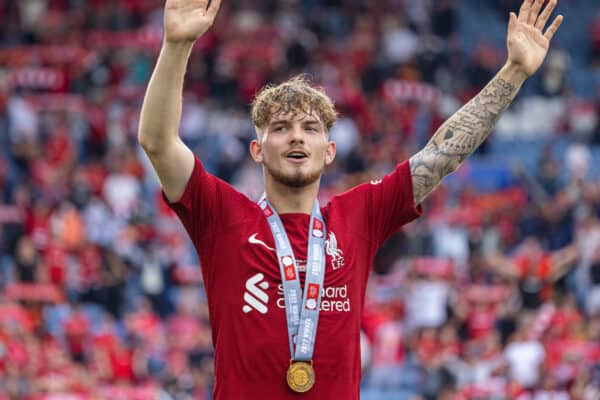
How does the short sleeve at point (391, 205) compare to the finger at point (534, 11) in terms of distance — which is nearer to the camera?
the short sleeve at point (391, 205)

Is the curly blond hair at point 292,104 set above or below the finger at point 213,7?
below

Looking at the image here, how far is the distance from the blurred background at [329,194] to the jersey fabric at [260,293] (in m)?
7.71

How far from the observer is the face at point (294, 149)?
4965 mm

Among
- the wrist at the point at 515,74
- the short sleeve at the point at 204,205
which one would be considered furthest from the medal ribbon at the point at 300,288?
the wrist at the point at 515,74

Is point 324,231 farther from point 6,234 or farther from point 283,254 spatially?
point 6,234

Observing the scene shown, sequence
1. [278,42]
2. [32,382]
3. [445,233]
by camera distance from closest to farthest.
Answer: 1. [32,382]
2. [445,233]
3. [278,42]

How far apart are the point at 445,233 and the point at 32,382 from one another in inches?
208

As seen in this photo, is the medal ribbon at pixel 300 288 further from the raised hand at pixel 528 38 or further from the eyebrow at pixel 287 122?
the raised hand at pixel 528 38

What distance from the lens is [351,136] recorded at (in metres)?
→ 18.6

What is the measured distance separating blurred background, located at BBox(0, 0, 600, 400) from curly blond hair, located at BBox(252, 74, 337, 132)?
25.3ft

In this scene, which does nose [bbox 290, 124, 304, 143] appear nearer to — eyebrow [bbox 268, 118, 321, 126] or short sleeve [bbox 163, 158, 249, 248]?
eyebrow [bbox 268, 118, 321, 126]

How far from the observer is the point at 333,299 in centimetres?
491

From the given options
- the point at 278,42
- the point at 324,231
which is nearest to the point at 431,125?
the point at 278,42

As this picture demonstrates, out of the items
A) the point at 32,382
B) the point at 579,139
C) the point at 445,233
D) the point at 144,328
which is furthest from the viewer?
the point at 579,139
